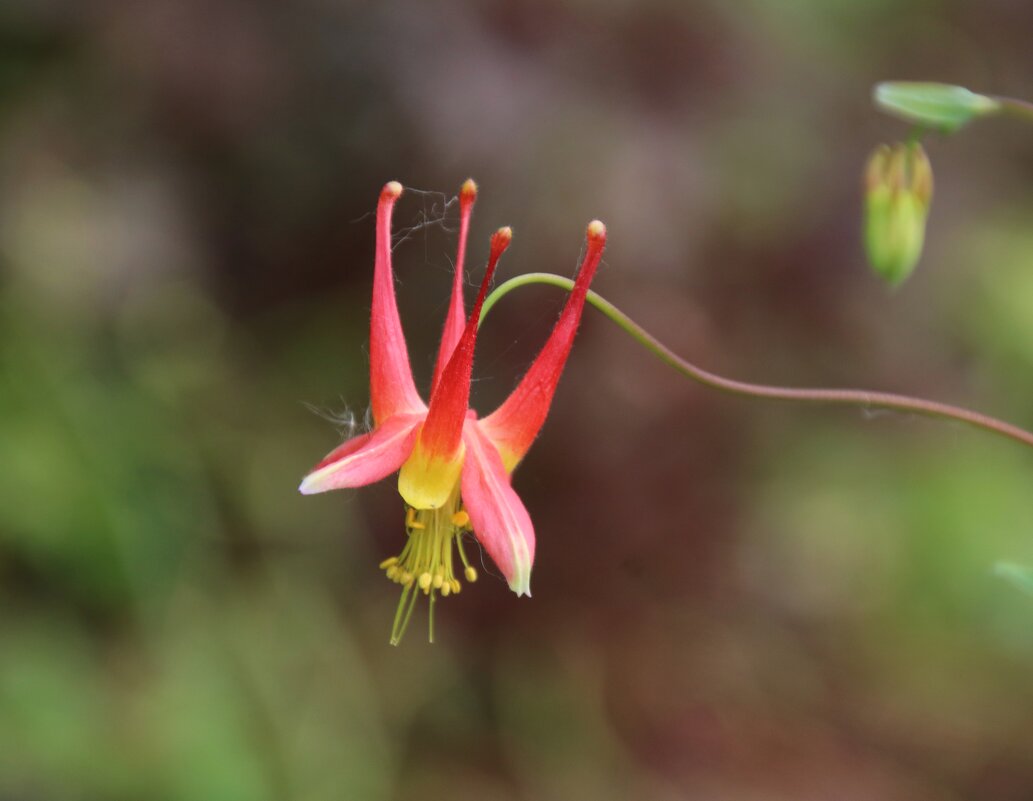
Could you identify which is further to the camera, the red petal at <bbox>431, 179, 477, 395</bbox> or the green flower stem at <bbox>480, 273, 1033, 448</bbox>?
the red petal at <bbox>431, 179, 477, 395</bbox>

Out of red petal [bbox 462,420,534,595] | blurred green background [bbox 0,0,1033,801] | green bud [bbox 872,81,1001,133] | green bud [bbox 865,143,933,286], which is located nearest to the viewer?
red petal [bbox 462,420,534,595]

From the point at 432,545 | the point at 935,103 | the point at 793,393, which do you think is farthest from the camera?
the point at 432,545

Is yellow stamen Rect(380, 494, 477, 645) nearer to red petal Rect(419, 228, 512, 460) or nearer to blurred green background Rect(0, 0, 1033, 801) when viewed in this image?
red petal Rect(419, 228, 512, 460)

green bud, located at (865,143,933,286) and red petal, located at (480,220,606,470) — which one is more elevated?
green bud, located at (865,143,933,286)

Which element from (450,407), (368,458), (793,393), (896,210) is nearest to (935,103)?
(896,210)

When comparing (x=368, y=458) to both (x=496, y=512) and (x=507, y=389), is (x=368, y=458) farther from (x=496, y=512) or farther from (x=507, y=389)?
(x=507, y=389)

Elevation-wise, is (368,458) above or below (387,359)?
below

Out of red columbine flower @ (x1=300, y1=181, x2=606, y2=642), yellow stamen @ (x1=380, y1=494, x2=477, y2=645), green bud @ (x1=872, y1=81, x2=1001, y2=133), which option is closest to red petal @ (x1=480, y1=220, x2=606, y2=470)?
red columbine flower @ (x1=300, y1=181, x2=606, y2=642)

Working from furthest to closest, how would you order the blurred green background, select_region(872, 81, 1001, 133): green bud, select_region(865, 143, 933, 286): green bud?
the blurred green background
select_region(865, 143, 933, 286): green bud
select_region(872, 81, 1001, 133): green bud

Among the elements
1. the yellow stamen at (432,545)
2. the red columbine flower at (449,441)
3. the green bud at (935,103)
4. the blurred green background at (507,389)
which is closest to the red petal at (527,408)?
the red columbine flower at (449,441)
